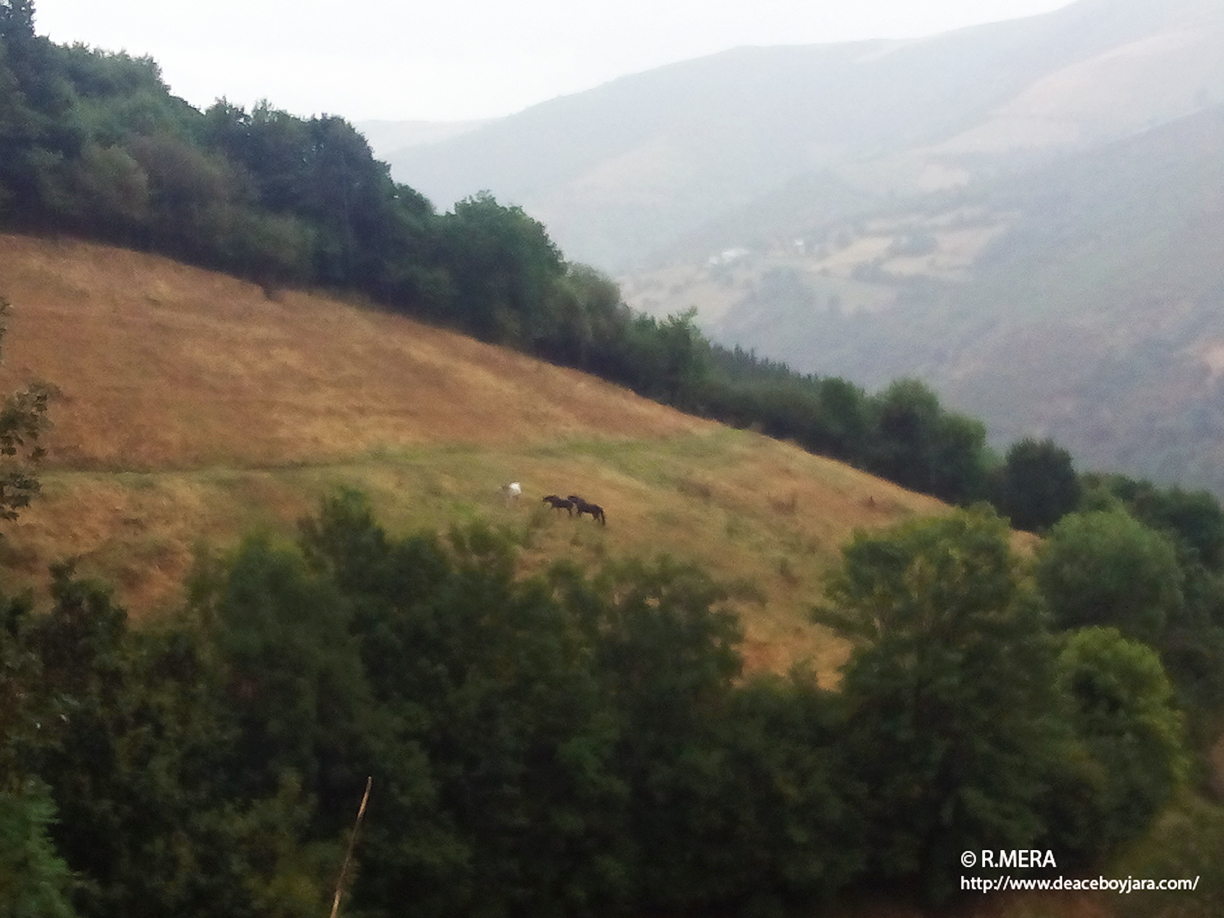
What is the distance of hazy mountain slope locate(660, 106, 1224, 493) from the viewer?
109 m

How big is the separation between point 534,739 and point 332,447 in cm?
1908

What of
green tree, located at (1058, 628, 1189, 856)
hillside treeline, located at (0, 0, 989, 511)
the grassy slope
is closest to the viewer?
green tree, located at (1058, 628, 1189, 856)

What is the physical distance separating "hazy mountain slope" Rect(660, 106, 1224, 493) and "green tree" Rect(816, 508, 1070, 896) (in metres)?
83.2

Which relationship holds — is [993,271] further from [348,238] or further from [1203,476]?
[348,238]

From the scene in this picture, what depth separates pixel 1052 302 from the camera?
142 meters

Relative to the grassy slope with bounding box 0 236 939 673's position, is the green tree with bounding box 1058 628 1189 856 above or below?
below

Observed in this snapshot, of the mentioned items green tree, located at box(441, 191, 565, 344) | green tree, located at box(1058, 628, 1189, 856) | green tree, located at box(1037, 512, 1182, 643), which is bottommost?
green tree, located at box(1058, 628, 1189, 856)

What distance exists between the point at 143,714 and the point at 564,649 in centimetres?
699

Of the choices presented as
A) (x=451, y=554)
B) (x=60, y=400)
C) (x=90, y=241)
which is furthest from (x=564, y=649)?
(x=90, y=241)

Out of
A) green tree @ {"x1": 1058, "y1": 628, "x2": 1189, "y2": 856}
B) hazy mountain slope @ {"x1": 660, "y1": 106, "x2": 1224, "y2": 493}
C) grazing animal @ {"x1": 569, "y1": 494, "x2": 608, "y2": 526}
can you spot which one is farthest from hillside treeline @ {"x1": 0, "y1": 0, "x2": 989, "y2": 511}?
hazy mountain slope @ {"x1": 660, "y1": 106, "x2": 1224, "y2": 493}

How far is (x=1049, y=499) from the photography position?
53.9 meters

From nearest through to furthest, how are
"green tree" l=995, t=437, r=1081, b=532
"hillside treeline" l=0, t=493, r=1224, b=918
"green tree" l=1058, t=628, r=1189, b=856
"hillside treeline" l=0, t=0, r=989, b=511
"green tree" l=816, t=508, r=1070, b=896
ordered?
"hillside treeline" l=0, t=493, r=1224, b=918
"green tree" l=816, t=508, r=1070, b=896
"green tree" l=1058, t=628, r=1189, b=856
"hillside treeline" l=0, t=0, r=989, b=511
"green tree" l=995, t=437, r=1081, b=532

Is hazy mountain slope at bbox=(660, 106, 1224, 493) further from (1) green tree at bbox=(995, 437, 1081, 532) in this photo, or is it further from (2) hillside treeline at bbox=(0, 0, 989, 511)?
(2) hillside treeline at bbox=(0, 0, 989, 511)

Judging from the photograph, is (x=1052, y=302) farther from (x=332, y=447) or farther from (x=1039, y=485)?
(x=332, y=447)
